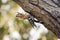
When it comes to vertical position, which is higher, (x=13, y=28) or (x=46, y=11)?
(x=46, y=11)

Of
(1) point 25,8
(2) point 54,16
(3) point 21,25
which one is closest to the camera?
(2) point 54,16

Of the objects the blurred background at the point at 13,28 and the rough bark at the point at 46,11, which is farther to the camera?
the blurred background at the point at 13,28

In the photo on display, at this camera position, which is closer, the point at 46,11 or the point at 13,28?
the point at 46,11

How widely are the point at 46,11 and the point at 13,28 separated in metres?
1.90

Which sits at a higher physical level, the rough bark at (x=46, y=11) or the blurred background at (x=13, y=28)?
the rough bark at (x=46, y=11)

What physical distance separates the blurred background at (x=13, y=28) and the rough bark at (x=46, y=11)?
159 centimetres

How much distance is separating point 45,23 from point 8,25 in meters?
1.82

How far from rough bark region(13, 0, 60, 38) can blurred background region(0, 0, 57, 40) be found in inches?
62.8

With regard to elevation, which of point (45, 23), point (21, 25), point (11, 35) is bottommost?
point (11, 35)

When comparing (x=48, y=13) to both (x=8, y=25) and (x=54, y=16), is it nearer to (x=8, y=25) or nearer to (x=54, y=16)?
(x=54, y=16)

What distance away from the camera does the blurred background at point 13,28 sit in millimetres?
3010

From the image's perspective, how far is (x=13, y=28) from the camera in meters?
3.16

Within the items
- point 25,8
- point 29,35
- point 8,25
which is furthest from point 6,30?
point 25,8

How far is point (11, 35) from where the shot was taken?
317 cm
